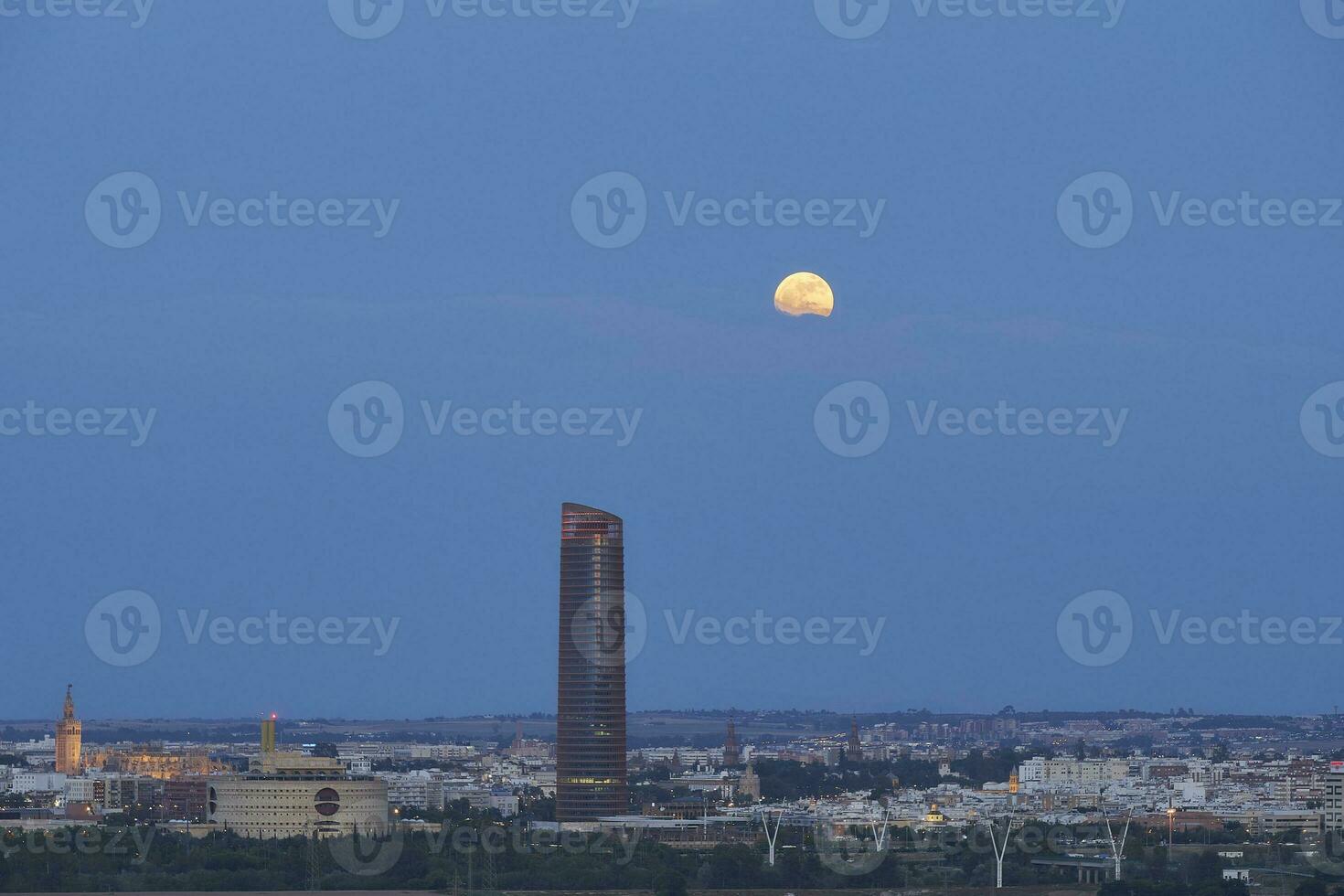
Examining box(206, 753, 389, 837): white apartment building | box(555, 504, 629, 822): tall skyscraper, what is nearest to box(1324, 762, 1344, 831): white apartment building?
box(555, 504, 629, 822): tall skyscraper

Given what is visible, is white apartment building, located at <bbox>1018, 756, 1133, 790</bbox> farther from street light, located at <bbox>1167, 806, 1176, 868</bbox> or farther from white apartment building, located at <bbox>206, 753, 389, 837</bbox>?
white apartment building, located at <bbox>206, 753, 389, 837</bbox>

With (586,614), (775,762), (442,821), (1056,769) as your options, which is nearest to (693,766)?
(775,762)

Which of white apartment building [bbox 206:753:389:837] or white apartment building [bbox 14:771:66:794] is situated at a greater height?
white apartment building [bbox 14:771:66:794]

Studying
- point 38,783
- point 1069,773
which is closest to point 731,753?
point 1069,773

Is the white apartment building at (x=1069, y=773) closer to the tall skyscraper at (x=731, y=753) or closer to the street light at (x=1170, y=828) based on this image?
the tall skyscraper at (x=731, y=753)

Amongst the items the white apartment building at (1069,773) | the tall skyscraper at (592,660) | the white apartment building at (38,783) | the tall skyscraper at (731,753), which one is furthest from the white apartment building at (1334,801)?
the tall skyscraper at (731,753)

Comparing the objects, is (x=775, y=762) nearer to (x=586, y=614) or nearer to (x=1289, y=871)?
(x=586, y=614)

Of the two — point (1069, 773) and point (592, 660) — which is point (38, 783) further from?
point (1069, 773)
